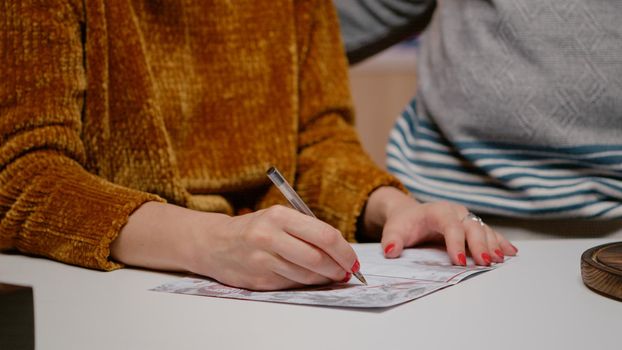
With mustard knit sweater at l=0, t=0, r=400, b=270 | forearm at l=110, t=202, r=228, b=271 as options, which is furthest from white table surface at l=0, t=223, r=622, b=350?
mustard knit sweater at l=0, t=0, r=400, b=270

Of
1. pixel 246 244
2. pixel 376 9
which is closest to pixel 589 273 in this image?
pixel 246 244

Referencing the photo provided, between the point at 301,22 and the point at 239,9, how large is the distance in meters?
0.13

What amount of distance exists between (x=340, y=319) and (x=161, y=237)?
275 mm

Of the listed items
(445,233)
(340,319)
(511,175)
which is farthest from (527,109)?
(340,319)

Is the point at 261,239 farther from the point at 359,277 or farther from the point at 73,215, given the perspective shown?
the point at 73,215

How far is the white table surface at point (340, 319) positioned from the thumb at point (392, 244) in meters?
0.12

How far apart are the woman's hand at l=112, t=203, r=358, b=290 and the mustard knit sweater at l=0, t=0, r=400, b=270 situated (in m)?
0.04

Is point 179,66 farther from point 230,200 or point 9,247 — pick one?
point 9,247

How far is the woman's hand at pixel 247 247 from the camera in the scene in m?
0.67

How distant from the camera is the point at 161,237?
2.58 feet

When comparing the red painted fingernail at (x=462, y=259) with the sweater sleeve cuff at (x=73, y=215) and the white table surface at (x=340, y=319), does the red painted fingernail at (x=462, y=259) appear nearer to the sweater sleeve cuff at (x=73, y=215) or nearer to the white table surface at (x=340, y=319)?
the white table surface at (x=340, y=319)

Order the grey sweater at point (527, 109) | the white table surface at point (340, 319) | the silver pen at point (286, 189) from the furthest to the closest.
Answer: the grey sweater at point (527, 109) → the silver pen at point (286, 189) → the white table surface at point (340, 319)

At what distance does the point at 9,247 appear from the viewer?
92cm

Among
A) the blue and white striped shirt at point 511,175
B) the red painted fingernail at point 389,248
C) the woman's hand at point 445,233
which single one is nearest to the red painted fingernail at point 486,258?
the woman's hand at point 445,233
